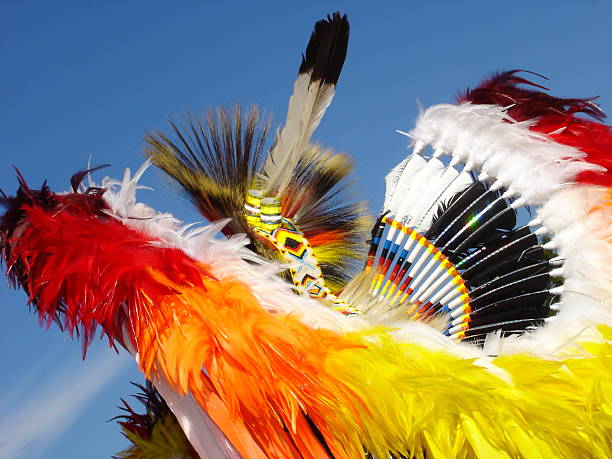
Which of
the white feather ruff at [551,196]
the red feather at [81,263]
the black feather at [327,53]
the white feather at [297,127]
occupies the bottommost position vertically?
the white feather ruff at [551,196]

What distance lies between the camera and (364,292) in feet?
8.38

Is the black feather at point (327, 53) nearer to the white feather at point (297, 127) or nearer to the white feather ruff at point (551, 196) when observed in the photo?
the white feather at point (297, 127)

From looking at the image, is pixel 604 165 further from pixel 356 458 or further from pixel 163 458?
pixel 163 458

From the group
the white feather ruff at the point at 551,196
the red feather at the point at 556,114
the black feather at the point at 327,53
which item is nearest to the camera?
the white feather ruff at the point at 551,196

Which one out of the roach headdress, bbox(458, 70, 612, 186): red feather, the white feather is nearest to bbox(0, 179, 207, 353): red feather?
the roach headdress

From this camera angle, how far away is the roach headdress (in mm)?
1956

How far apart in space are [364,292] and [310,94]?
32.0 inches

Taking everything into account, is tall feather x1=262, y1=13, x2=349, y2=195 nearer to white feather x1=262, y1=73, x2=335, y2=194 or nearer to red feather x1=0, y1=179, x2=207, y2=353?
white feather x1=262, y1=73, x2=335, y2=194

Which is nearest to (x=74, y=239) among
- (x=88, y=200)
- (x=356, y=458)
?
(x=88, y=200)

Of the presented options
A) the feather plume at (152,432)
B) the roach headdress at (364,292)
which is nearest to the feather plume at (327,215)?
the roach headdress at (364,292)

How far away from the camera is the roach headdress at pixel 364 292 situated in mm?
1956

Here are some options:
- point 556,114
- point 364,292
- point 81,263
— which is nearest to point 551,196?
point 556,114

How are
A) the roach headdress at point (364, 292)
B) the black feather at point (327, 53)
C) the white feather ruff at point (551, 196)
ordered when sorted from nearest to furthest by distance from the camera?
the roach headdress at point (364, 292)
the white feather ruff at point (551, 196)
the black feather at point (327, 53)

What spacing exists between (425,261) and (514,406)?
0.73m
